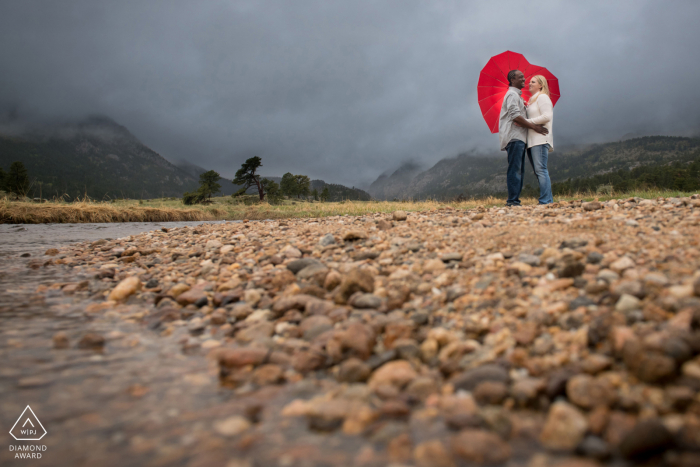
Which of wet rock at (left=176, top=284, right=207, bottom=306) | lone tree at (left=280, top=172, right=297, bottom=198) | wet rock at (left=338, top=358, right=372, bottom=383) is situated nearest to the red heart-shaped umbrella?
wet rock at (left=176, top=284, right=207, bottom=306)

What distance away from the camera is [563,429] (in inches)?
48.8

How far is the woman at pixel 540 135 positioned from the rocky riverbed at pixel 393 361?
449 cm

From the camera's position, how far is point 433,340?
6.54 ft

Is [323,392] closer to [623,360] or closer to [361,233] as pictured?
[623,360]

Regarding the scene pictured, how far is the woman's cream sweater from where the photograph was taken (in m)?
7.62

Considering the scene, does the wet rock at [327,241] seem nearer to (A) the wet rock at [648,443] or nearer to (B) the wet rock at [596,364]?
(B) the wet rock at [596,364]

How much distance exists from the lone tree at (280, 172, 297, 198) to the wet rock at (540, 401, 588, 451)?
2625 inches

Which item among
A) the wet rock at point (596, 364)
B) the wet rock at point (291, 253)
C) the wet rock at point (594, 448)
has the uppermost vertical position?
the wet rock at point (291, 253)

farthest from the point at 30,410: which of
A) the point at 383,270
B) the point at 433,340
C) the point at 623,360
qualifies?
the point at 623,360

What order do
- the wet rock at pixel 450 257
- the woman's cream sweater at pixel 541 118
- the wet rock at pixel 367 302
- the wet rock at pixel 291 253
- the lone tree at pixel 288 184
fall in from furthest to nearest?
the lone tree at pixel 288 184
the woman's cream sweater at pixel 541 118
the wet rock at pixel 291 253
the wet rock at pixel 450 257
the wet rock at pixel 367 302

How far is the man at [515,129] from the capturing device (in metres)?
7.73

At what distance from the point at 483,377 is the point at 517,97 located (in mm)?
8243

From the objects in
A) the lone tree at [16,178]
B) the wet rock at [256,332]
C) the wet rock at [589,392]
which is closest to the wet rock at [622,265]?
the wet rock at [589,392]

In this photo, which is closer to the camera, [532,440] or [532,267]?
[532,440]
